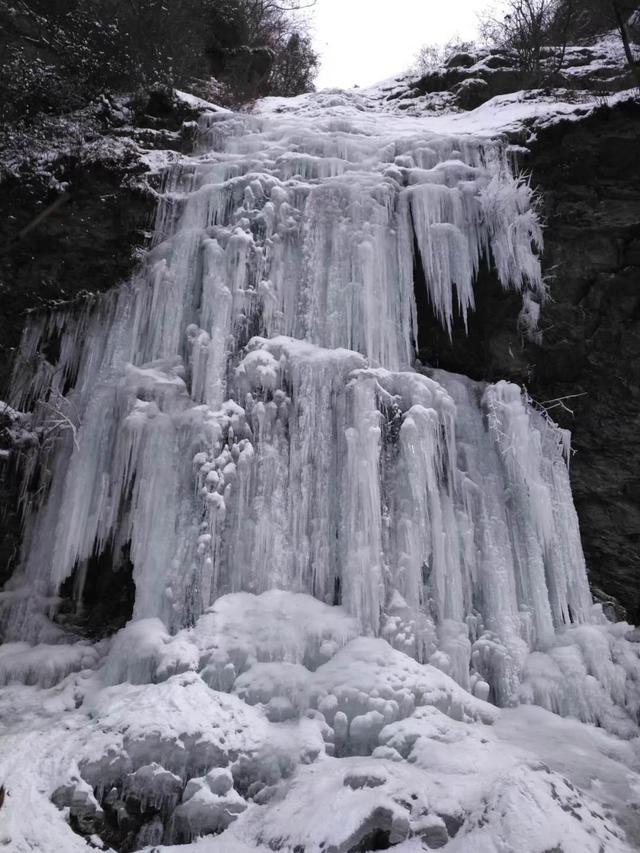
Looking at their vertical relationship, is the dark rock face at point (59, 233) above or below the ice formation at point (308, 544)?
above

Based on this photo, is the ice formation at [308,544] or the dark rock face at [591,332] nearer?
the ice formation at [308,544]

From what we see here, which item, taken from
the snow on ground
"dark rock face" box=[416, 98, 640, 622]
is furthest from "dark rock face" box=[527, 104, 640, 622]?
the snow on ground

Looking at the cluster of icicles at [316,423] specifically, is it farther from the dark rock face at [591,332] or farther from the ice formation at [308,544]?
the dark rock face at [591,332]

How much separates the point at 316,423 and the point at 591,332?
4.29m

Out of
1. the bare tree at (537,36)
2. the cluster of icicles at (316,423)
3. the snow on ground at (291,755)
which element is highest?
the bare tree at (537,36)

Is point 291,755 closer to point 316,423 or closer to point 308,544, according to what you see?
point 308,544

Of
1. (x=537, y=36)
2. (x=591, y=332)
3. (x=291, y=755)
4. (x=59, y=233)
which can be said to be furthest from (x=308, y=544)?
(x=537, y=36)

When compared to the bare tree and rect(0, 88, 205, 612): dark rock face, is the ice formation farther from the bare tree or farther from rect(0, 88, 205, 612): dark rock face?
the bare tree

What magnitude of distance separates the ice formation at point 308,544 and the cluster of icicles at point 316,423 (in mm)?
33

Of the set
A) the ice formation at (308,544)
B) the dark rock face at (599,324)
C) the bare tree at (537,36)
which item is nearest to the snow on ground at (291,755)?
the ice formation at (308,544)

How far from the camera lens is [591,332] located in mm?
8492

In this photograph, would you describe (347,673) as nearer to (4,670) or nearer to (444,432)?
(444,432)

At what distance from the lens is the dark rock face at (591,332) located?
8.24m

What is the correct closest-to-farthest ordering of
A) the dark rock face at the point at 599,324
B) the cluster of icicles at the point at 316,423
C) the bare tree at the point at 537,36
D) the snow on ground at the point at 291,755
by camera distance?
the snow on ground at the point at 291,755
the cluster of icicles at the point at 316,423
the dark rock face at the point at 599,324
the bare tree at the point at 537,36
